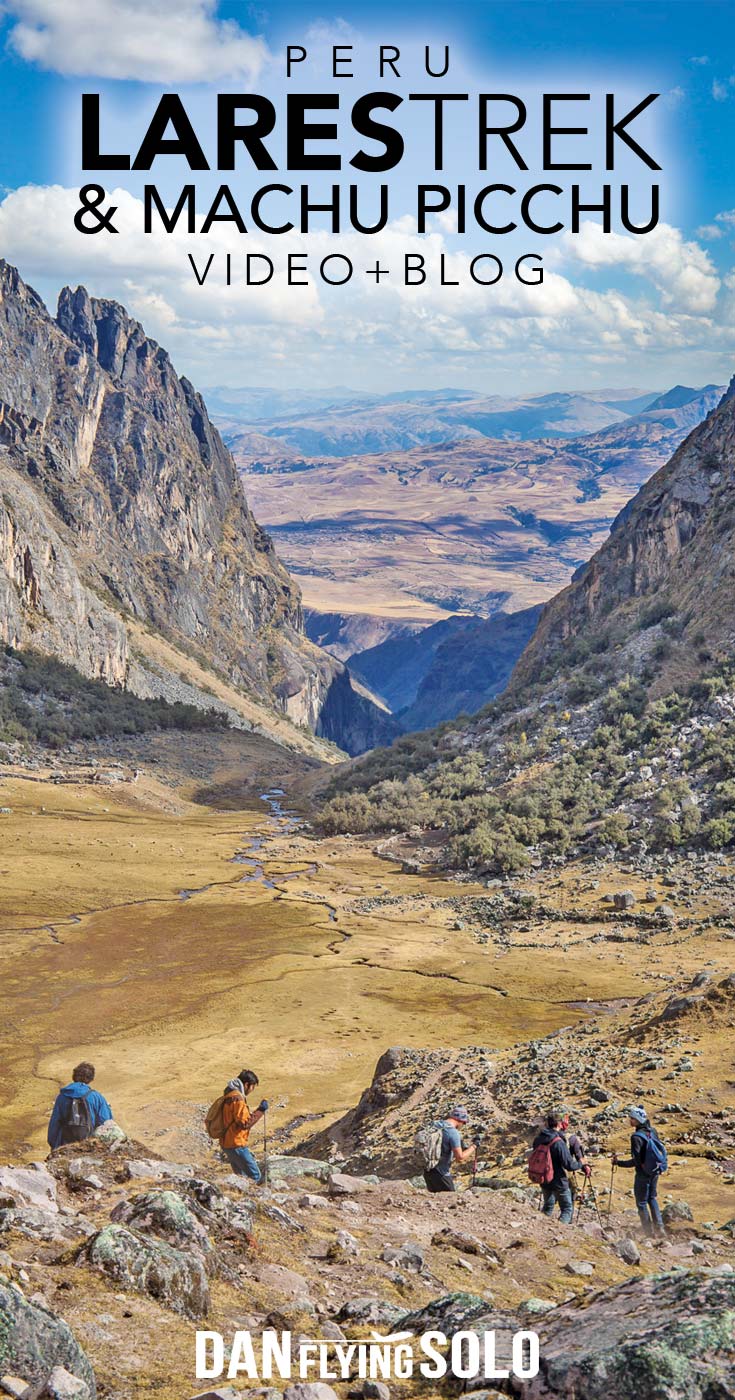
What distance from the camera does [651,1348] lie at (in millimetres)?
5852

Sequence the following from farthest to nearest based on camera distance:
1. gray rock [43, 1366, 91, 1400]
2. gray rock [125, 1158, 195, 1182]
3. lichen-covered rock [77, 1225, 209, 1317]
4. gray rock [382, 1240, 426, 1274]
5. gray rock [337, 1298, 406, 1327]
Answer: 1. gray rock [125, 1158, 195, 1182]
2. gray rock [382, 1240, 426, 1274]
3. gray rock [337, 1298, 406, 1327]
4. lichen-covered rock [77, 1225, 209, 1317]
5. gray rock [43, 1366, 91, 1400]

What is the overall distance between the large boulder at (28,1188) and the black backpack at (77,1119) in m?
2.40

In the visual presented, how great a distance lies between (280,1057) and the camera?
29641 mm

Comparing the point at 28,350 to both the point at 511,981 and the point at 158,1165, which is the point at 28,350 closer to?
the point at 511,981

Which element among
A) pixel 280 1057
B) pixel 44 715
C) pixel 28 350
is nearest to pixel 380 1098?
pixel 280 1057

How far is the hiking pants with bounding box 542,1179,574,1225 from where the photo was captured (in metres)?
13.7

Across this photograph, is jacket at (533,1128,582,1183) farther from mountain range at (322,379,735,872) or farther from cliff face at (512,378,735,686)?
cliff face at (512,378,735,686)

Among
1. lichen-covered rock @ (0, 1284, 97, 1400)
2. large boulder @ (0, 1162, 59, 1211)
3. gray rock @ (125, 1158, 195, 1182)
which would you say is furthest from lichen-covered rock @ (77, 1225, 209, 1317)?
gray rock @ (125, 1158, 195, 1182)

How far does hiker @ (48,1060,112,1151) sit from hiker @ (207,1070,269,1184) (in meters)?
1.42

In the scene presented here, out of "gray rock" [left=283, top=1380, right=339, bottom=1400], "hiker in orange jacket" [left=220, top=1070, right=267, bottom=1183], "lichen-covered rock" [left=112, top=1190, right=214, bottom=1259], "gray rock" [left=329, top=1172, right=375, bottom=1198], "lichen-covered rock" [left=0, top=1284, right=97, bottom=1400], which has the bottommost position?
"gray rock" [left=329, top=1172, right=375, bottom=1198]

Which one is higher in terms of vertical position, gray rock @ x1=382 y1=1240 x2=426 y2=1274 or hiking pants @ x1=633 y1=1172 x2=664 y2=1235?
gray rock @ x1=382 y1=1240 x2=426 y2=1274

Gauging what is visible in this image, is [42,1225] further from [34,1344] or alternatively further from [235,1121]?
[235,1121]

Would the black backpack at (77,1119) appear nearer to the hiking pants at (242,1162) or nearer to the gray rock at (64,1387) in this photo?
the hiking pants at (242,1162)

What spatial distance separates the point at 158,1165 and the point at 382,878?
46.1 meters
